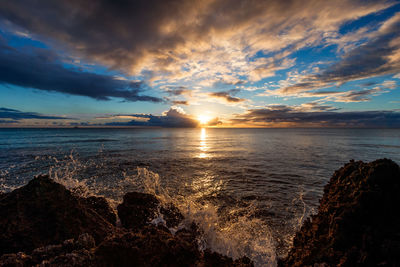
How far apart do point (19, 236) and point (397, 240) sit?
7384 mm

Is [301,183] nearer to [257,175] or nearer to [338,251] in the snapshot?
[257,175]

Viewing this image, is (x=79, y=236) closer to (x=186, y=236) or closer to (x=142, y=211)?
(x=186, y=236)

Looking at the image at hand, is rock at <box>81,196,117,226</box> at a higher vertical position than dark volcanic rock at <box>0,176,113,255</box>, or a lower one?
lower

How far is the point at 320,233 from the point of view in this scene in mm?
3463

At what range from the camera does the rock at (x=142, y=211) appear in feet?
21.7

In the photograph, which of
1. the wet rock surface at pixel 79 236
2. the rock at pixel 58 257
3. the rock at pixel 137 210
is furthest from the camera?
the rock at pixel 137 210

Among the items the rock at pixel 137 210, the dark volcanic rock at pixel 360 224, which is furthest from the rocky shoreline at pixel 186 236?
the rock at pixel 137 210

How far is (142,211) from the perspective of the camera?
274 inches

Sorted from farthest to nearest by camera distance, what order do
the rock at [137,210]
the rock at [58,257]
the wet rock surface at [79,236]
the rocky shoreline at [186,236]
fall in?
the rock at [137,210]
the wet rock surface at [79,236]
the rock at [58,257]
the rocky shoreline at [186,236]

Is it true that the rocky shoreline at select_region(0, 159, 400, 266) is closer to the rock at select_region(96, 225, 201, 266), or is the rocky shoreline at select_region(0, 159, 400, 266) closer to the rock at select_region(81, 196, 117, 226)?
the rock at select_region(96, 225, 201, 266)

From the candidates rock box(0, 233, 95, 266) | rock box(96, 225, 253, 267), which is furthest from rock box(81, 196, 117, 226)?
rock box(96, 225, 253, 267)

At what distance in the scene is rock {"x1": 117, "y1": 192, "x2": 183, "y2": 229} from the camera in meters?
6.62

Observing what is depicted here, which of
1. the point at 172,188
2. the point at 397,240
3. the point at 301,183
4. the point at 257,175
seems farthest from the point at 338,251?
the point at 257,175

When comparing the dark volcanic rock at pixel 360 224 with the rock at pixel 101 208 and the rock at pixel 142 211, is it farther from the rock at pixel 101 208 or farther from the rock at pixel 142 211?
the rock at pixel 101 208
